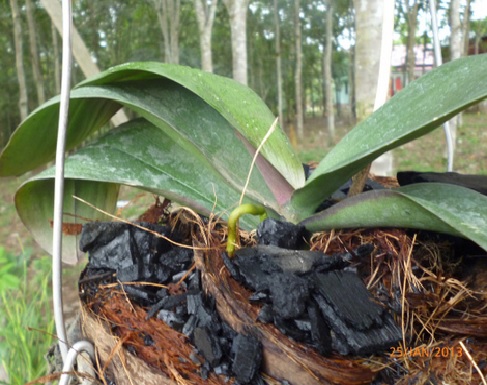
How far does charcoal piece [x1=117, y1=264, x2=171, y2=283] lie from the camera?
395mm

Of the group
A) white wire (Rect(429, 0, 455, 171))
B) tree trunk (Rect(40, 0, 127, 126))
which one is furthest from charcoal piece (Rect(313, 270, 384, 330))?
tree trunk (Rect(40, 0, 127, 126))

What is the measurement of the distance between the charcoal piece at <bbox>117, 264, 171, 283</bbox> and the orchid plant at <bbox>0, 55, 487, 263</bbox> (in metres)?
0.07

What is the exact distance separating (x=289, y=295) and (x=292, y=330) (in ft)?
0.07

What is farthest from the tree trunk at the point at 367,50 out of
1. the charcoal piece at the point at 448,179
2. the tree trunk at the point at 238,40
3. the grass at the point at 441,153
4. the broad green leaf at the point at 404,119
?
the grass at the point at 441,153

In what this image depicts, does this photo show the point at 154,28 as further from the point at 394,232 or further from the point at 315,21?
the point at 394,232

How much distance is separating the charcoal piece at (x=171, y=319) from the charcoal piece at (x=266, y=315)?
0.24 ft

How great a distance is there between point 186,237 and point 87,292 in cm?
10

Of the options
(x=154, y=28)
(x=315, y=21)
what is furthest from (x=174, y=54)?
(x=315, y=21)

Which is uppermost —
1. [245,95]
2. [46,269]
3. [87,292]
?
[245,95]

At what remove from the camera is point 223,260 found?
0.36 m

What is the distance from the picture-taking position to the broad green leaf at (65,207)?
49 centimetres
